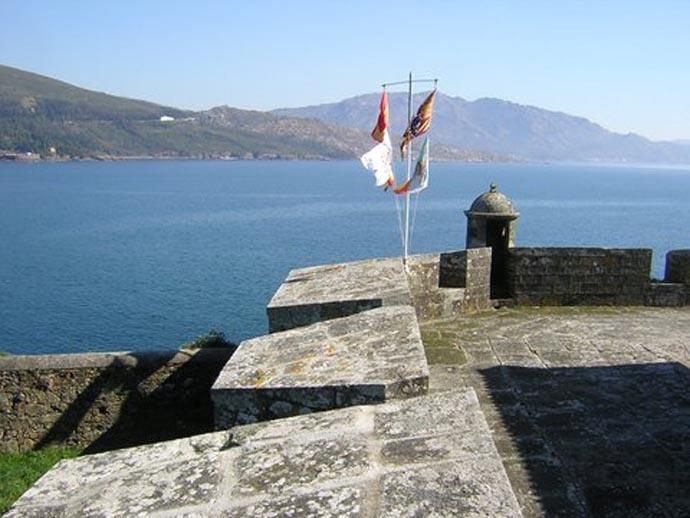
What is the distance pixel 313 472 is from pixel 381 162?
993 cm

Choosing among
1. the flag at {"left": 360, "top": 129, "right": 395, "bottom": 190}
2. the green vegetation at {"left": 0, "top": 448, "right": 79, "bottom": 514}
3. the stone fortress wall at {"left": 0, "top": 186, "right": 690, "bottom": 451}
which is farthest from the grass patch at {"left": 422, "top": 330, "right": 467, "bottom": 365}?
the green vegetation at {"left": 0, "top": 448, "right": 79, "bottom": 514}

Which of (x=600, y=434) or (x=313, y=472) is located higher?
(x=313, y=472)

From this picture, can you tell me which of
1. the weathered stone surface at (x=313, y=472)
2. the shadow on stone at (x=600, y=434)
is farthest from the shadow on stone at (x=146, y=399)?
the weathered stone surface at (x=313, y=472)

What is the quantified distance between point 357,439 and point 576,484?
7.37ft

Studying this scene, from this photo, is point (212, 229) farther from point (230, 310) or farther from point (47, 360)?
point (47, 360)

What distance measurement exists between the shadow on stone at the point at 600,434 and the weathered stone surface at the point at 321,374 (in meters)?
1.11

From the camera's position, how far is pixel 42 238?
64.9 m

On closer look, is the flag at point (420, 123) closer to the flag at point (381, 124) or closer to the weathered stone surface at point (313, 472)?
the flag at point (381, 124)

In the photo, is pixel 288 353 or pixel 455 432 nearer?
pixel 455 432

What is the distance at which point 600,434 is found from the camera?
5.42 metres

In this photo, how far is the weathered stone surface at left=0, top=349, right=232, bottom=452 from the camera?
11.0 metres

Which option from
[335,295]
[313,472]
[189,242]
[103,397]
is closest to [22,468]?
[103,397]

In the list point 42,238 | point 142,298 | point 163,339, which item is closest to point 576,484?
point 163,339

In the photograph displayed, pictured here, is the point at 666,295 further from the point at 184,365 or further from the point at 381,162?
the point at 184,365
